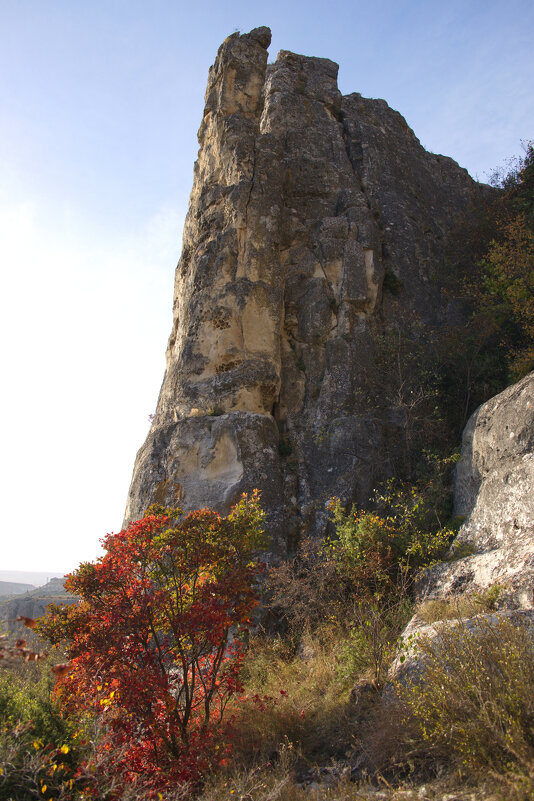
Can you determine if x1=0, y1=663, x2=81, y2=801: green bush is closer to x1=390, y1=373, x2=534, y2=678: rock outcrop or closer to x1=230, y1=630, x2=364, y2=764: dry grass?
x1=230, y1=630, x2=364, y2=764: dry grass

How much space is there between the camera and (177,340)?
16.3m

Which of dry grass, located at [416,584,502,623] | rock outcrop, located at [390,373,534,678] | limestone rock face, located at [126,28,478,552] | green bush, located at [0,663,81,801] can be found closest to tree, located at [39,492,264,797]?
green bush, located at [0,663,81,801]

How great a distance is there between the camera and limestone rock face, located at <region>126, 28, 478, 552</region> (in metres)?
13.0

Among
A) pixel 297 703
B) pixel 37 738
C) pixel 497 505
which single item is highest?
pixel 497 505

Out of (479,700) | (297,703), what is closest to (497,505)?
(297,703)

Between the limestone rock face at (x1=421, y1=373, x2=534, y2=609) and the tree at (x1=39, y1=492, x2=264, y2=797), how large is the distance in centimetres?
361

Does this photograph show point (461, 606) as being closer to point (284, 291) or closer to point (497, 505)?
point (497, 505)

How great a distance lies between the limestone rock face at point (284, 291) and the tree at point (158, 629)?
450 cm

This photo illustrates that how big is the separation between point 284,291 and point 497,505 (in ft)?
29.1

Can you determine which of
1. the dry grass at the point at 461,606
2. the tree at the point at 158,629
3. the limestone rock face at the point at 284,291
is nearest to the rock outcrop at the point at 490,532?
the dry grass at the point at 461,606

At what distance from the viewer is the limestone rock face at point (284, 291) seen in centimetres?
1303

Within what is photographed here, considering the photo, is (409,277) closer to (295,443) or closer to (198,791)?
(295,443)

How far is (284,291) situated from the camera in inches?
628

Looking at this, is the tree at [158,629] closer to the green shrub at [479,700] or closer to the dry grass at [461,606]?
the green shrub at [479,700]
